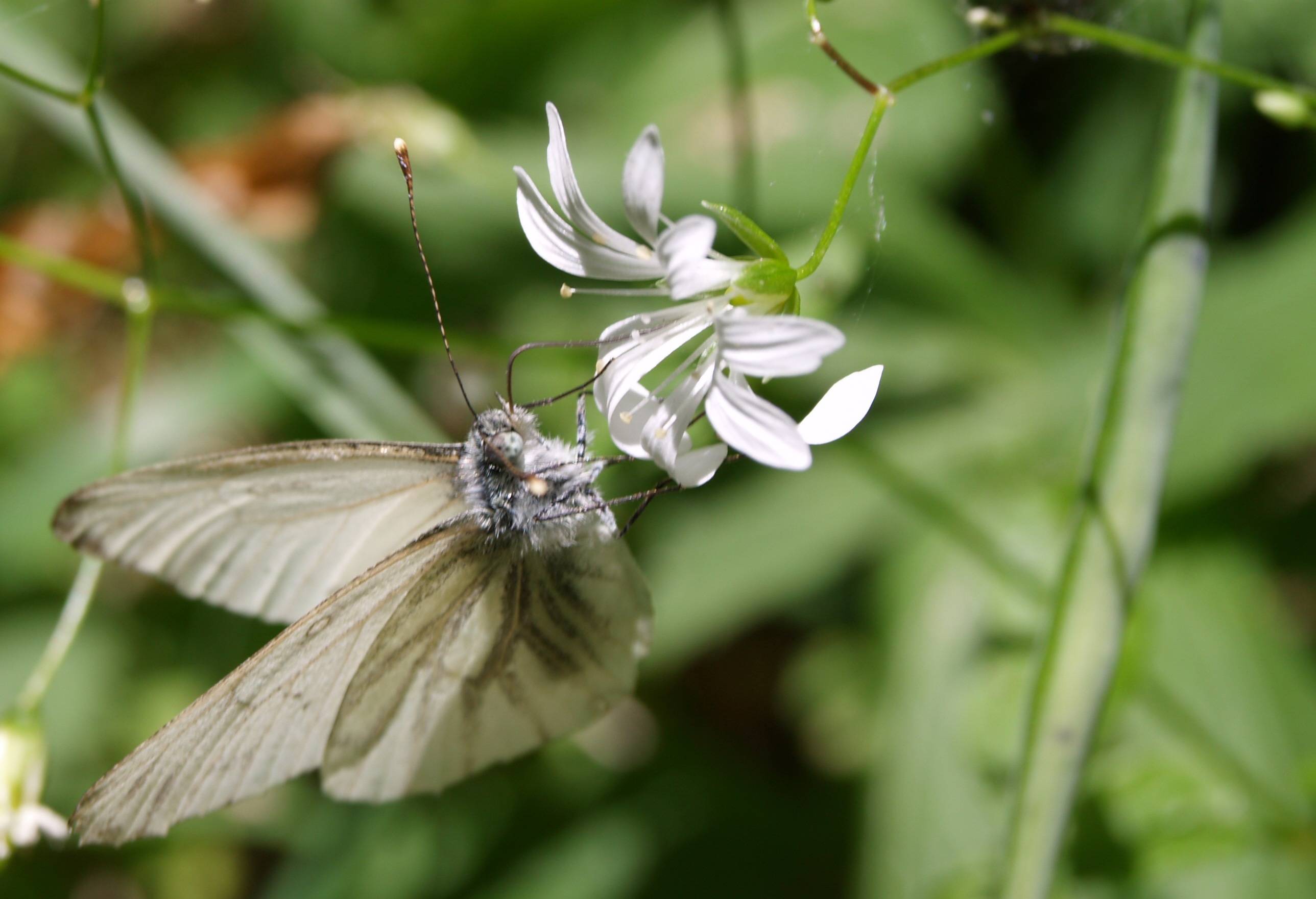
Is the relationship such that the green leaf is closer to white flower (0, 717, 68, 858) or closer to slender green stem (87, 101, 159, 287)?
slender green stem (87, 101, 159, 287)

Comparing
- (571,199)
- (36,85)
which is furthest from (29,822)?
(571,199)

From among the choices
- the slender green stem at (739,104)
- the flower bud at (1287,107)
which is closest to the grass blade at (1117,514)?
the flower bud at (1287,107)

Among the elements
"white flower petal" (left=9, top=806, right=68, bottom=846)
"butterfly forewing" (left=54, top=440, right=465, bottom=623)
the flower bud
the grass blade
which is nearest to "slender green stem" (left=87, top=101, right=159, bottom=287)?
"butterfly forewing" (left=54, top=440, right=465, bottom=623)

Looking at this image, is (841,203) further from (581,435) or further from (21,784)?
(21,784)

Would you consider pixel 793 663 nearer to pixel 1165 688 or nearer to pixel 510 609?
pixel 1165 688

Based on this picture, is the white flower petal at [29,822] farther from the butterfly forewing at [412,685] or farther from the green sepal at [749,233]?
the green sepal at [749,233]

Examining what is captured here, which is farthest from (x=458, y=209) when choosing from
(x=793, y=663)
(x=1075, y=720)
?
(x=1075, y=720)
